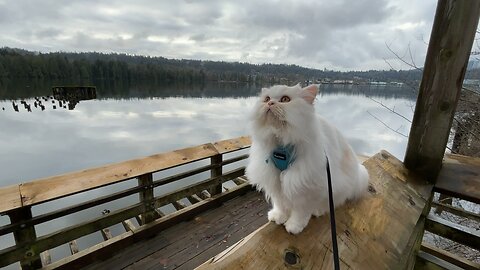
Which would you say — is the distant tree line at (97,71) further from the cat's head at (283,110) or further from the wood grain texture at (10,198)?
the cat's head at (283,110)

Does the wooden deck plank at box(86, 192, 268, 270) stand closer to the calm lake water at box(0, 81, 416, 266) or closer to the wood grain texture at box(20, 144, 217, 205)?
the wood grain texture at box(20, 144, 217, 205)

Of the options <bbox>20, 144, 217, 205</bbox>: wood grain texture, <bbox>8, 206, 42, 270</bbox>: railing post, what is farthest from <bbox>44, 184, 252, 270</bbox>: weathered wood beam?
<bbox>20, 144, 217, 205</bbox>: wood grain texture

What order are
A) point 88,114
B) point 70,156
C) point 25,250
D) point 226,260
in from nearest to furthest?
1. point 226,260
2. point 25,250
3. point 70,156
4. point 88,114

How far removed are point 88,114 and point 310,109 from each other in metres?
34.3

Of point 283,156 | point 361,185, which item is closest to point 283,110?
point 283,156

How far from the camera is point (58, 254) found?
608cm

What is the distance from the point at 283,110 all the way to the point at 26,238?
2348mm

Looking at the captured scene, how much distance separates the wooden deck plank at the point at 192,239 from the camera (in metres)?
2.61

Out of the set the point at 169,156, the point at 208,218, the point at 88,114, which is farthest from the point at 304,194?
the point at 88,114

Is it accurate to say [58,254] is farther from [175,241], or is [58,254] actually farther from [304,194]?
[304,194]

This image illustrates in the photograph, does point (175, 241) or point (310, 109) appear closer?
point (310, 109)

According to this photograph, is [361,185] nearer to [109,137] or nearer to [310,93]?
[310,93]

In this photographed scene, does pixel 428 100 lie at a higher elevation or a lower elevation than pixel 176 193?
higher

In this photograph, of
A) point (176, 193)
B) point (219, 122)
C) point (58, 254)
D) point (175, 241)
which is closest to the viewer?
point (175, 241)
